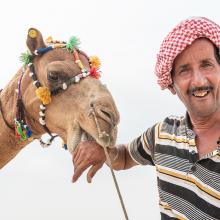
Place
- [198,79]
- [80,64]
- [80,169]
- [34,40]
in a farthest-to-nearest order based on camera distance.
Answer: [34,40] < [80,64] < [80,169] < [198,79]

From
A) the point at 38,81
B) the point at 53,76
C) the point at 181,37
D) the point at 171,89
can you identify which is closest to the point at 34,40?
the point at 38,81

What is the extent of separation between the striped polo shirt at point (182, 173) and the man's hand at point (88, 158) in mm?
512

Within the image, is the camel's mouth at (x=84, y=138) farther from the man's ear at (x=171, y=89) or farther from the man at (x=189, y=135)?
the man's ear at (x=171, y=89)

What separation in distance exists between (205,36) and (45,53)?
191cm

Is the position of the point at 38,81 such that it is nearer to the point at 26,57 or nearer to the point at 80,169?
the point at 26,57

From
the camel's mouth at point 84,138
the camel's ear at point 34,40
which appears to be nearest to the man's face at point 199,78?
the camel's mouth at point 84,138

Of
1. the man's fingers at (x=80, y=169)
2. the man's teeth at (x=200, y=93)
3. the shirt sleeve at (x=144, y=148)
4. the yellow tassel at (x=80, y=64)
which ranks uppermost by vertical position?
the yellow tassel at (x=80, y=64)

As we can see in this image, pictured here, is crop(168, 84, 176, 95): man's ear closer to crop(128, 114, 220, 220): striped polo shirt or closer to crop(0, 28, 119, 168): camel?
crop(128, 114, 220, 220): striped polo shirt

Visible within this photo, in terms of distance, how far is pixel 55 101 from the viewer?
14.5 ft

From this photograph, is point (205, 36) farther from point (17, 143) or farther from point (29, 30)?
point (17, 143)

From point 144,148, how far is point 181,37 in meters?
1.22

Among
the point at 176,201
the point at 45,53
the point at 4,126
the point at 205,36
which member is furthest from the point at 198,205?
the point at 4,126

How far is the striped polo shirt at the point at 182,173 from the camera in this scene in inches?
128

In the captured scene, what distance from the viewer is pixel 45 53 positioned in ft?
15.5
